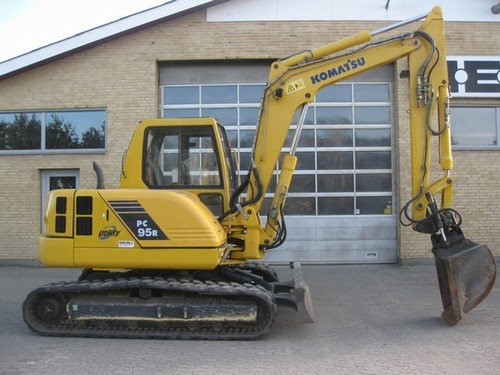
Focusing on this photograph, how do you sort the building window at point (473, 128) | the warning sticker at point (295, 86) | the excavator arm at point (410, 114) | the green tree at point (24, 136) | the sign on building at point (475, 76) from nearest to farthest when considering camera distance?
the excavator arm at point (410, 114), the warning sticker at point (295, 86), the sign on building at point (475, 76), the building window at point (473, 128), the green tree at point (24, 136)

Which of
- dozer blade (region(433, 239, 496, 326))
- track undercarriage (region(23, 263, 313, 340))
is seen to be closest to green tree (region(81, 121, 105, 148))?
track undercarriage (region(23, 263, 313, 340))

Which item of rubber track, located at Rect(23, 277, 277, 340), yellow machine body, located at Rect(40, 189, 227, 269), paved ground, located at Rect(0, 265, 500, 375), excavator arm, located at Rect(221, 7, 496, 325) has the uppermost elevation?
excavator arm, located at Rect(221, 7, 496, 325)

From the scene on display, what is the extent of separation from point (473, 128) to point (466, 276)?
260 inches

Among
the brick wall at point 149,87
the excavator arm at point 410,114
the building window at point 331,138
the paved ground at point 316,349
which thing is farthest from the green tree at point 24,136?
the excavator arm at point 410,114

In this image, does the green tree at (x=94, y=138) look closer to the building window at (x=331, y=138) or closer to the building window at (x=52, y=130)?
the building window at (x=52, y=130)

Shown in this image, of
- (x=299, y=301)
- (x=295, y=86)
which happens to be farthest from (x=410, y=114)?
(x=299, y=301)

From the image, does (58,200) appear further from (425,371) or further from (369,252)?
(369,252)

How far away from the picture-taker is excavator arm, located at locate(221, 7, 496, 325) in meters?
6.25

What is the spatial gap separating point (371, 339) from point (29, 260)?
28.1 feet

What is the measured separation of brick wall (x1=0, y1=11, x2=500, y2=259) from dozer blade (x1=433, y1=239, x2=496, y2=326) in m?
5.50

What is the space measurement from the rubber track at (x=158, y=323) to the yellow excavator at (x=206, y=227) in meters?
0.01

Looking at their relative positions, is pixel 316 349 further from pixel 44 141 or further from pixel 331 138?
pixel 44 141

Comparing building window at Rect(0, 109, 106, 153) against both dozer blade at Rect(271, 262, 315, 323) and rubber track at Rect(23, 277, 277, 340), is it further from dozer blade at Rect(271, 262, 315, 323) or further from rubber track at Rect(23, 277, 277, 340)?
dozer blade at Rect(271, 262, 315, 323)

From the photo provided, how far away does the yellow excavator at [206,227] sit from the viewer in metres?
5.70
